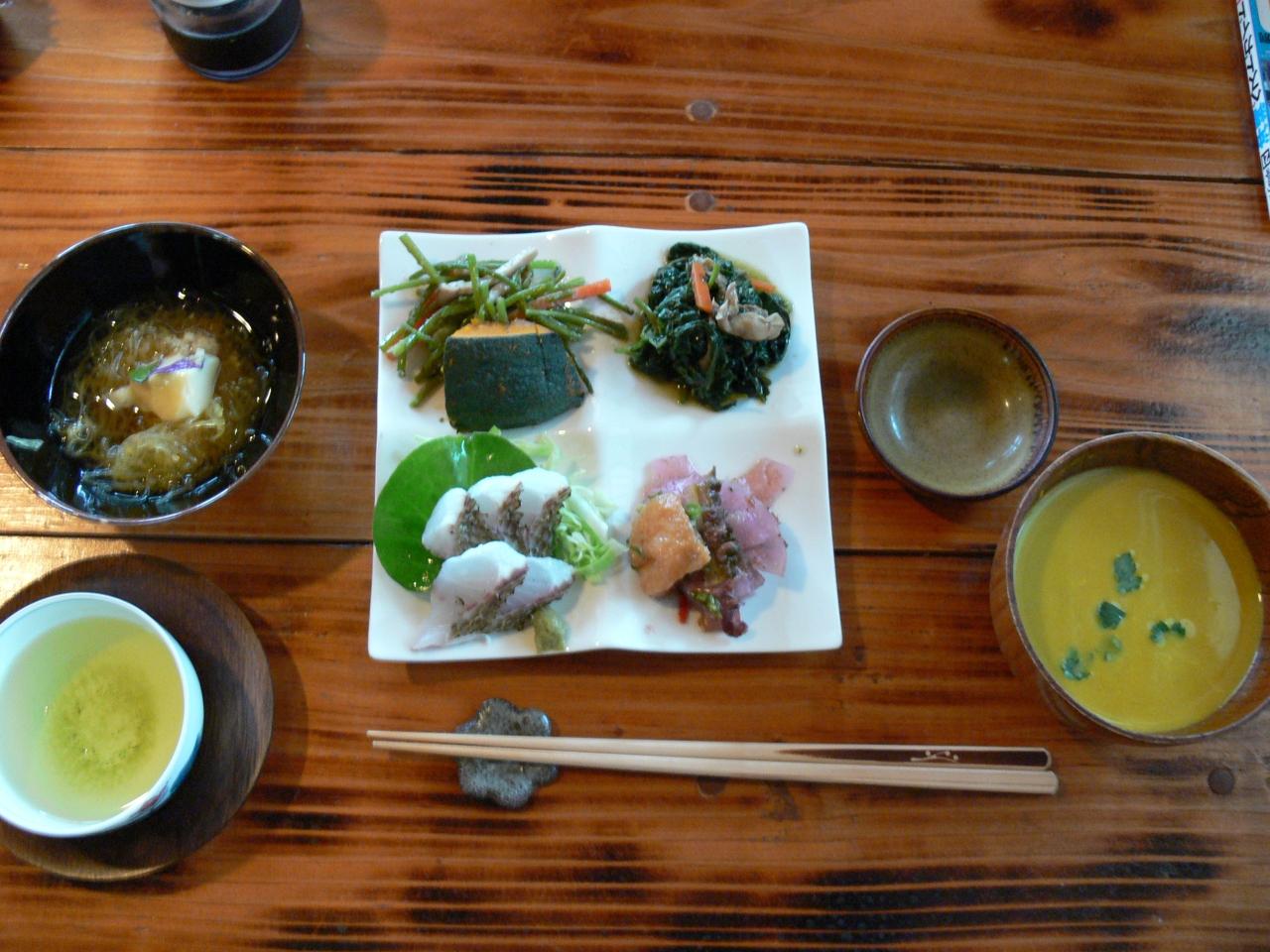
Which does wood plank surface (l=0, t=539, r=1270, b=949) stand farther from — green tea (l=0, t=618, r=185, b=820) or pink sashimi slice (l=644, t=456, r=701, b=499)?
pink sashimi slice (l=644, t=456, r=701, b=499)

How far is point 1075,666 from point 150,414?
1.72m

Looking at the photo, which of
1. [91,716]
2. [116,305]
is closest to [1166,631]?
[91,716]

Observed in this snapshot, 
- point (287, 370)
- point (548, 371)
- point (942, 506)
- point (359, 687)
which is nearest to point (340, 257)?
point (287, 370)

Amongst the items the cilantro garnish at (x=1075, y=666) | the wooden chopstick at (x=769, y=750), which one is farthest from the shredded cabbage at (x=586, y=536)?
the cilantro garnish at (x=1075, y=666)

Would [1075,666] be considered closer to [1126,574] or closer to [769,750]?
[1126,574]

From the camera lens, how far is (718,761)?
1.63 m

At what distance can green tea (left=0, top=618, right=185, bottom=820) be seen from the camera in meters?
1.47

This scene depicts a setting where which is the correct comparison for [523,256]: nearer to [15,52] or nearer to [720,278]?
[720,278]

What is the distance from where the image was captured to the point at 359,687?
1692mm

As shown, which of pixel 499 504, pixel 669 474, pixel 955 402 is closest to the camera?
pixel 499 504

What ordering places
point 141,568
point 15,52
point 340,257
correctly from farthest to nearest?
point 15,52, point 340,257, point 141,568

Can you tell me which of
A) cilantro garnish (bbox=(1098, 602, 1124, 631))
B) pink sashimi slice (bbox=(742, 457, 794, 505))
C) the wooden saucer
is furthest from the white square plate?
cilantro garnish (bbox=(1098, 602, 1124, 631))

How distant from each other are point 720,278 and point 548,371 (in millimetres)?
382

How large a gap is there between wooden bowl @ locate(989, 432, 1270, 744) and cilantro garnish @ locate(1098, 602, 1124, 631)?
0.17 meters
